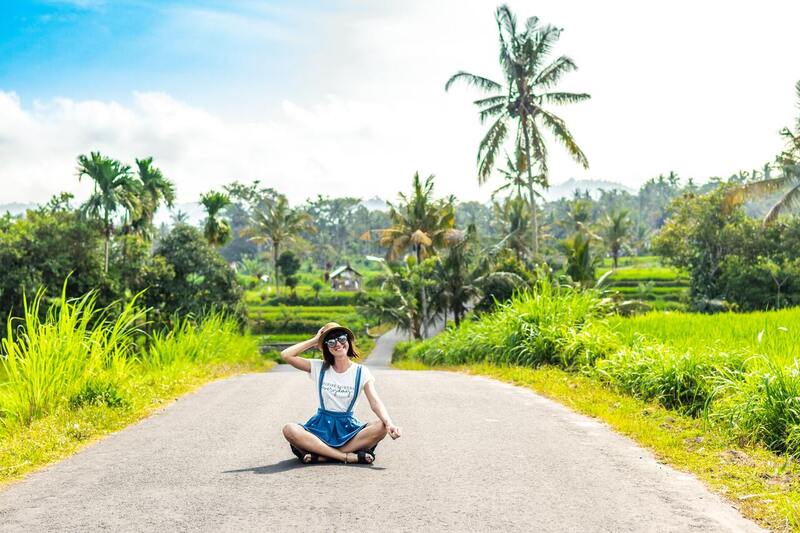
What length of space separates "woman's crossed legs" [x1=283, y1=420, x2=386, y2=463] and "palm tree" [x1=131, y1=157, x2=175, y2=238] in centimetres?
3800

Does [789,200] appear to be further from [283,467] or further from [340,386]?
[283,467]

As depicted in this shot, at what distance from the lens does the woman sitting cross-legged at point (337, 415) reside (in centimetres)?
667

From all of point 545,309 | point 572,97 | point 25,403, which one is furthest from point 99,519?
point 572,97

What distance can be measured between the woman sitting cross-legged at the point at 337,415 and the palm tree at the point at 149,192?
125 feet

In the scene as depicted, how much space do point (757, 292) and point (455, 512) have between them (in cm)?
4146

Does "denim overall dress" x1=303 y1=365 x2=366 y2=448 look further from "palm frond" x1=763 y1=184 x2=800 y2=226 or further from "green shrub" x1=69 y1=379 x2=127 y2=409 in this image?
"palm frond" x1=763 y1=184 x2=800 y2=226

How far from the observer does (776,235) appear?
46344 millimetres


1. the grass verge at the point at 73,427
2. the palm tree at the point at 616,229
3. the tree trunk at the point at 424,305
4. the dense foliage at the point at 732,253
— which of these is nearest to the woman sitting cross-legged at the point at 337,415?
the grass verge at the point at 73,427

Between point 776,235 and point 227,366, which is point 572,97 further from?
point 227,366

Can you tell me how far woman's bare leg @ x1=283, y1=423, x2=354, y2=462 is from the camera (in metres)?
6.68

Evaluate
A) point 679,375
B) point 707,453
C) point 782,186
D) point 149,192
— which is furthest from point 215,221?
point 707,453

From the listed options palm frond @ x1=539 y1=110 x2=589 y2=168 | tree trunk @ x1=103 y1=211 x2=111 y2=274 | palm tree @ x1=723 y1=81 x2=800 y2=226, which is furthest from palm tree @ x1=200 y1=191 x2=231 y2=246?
palm tree @ x1=723 y1=81 x2=800 y2=226

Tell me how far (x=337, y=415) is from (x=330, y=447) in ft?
0.94

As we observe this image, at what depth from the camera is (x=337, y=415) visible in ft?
22.2
